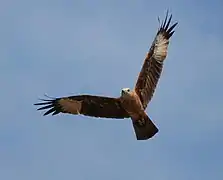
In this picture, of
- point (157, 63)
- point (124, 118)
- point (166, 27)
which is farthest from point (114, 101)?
point (166, 27)

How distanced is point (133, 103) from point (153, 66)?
186 cm

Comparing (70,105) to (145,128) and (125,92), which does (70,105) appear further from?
(145,128)

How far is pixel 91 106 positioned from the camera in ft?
70.2

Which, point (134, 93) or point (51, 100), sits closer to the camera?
point (134, 93)

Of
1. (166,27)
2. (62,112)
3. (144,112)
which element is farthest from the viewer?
(166,27)

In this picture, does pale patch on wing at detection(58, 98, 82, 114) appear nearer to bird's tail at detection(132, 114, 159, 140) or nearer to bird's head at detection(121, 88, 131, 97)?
bird's head at detection(121, 88, 131, 97)

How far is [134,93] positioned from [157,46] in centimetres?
272

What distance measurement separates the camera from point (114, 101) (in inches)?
Result: 826

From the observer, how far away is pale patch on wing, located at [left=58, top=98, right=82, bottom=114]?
848 inches

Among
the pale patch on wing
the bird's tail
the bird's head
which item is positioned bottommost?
the bird's tail

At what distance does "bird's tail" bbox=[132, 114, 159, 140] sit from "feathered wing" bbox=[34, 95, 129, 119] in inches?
22.2

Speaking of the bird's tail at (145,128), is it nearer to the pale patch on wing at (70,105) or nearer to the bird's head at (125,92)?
the bird's head at (125,92)

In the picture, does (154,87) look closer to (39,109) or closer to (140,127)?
(140,127)

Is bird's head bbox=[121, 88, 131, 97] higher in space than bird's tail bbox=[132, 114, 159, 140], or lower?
higher
